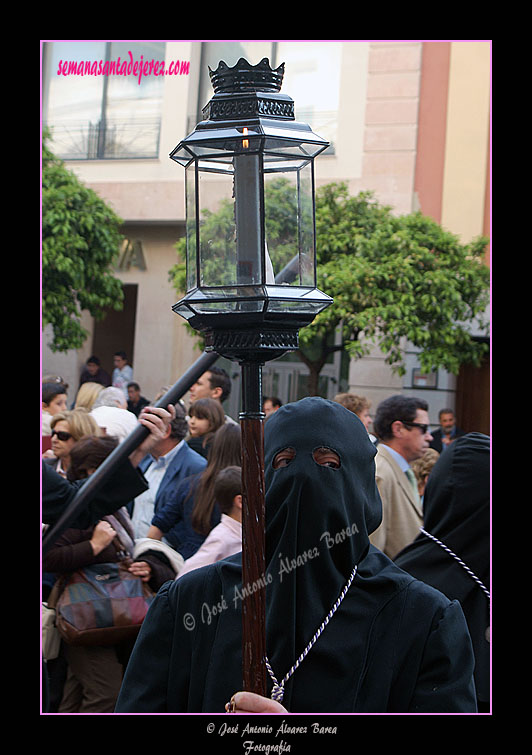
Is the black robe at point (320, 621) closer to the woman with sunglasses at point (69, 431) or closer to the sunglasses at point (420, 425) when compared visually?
the woman with sunglasses at point (69, 431)

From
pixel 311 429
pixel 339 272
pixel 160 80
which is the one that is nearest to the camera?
pixel 311 429

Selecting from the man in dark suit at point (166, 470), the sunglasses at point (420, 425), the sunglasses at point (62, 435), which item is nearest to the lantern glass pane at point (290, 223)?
the man in dark suit at point (166, 470)

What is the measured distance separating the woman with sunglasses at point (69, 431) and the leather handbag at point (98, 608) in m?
1.06

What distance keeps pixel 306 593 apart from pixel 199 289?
777 mm

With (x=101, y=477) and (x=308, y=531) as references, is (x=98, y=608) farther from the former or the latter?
(x=308, y=531)

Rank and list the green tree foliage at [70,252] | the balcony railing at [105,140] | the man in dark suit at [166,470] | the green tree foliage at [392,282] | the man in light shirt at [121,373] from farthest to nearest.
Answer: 1. the balcony railing at [105,140]
2. the man in light shirt at [121,373]
3. the green tree foliage at [70,252]
4. the green tree foliage at [392,282]
5. the man in dark suit at [166,470]

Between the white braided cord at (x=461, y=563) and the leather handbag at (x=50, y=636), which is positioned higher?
the white braided cord at (x=461, y=563)

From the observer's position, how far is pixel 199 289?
5.73ft

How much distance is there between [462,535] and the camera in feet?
10.7

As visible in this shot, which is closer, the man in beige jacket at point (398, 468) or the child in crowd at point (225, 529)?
the child in crowd at point (225, 529)

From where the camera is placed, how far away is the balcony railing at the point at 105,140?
1589 centimetres

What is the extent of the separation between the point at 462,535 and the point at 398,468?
1.67 m
